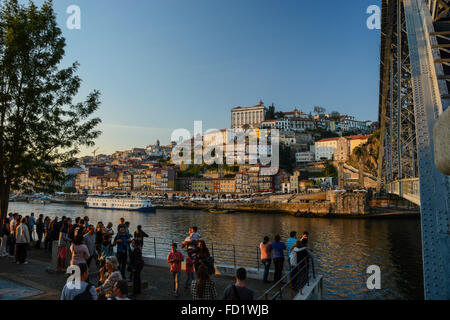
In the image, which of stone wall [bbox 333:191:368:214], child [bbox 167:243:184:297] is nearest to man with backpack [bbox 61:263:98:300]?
child [bbox 167:243:184:297]

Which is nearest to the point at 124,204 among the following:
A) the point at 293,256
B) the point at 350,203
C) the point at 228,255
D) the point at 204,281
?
the point at 350,203

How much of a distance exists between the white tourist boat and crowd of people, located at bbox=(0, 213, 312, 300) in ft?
181

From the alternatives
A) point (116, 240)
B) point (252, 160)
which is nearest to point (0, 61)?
point (116, 240)

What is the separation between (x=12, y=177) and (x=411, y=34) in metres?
12.1

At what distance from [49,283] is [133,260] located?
97.7 inches

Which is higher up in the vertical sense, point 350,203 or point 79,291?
point 79,291

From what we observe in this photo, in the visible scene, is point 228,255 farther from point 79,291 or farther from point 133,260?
point 79,291

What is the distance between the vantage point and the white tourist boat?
65688 millimetres

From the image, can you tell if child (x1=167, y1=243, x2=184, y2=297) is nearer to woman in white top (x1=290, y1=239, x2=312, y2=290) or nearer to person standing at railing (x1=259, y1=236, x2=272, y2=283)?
person standing at railing (x1=259, y1=236, x2=272, y2=283)

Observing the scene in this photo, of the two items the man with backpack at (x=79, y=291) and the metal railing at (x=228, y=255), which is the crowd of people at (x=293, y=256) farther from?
the man with backpack at (x=79, y=291)

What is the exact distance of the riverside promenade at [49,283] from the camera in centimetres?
677

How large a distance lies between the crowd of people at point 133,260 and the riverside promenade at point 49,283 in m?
0.23

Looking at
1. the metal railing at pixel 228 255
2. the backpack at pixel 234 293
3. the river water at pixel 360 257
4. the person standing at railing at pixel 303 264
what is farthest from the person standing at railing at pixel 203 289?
the river water at pixel 360 257

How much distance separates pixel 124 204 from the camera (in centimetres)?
6819
